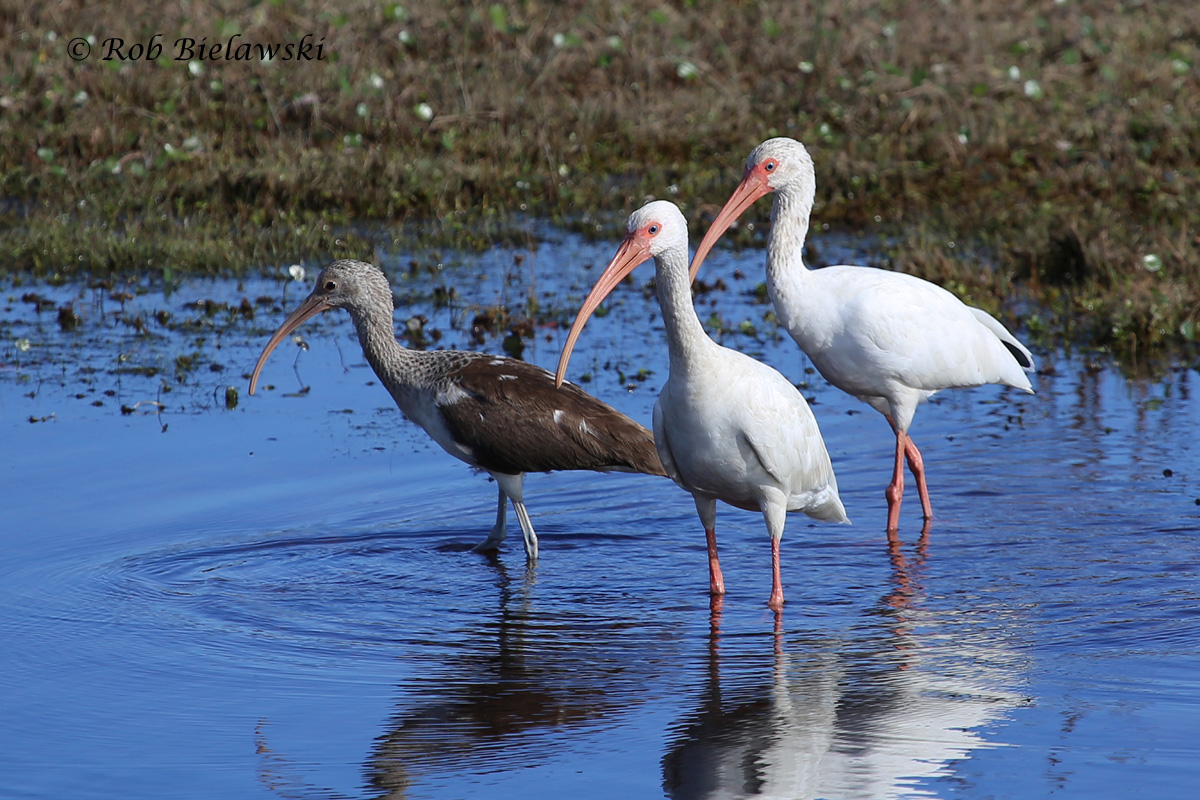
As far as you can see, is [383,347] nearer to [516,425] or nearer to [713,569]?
[516,425]

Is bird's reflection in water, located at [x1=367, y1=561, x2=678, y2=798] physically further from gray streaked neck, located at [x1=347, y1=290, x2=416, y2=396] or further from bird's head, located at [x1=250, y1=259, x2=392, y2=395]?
bird's head, located at [x1=250, y1=259, x2=392, y2=395]

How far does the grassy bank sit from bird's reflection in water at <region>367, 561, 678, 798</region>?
4.85 meters

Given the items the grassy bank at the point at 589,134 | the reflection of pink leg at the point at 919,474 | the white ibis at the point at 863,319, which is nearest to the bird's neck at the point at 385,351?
the white ibis at the point at 863,319

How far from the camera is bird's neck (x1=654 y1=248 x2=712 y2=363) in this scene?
213 inches

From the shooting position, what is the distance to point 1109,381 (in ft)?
28.9

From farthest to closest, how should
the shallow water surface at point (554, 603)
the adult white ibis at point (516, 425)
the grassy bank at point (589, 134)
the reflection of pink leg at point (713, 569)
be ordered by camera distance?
the grassy bank at point (589, 134) → the adult white ibis at point (516, 425) → the reflection of pink leg at point (713, 569) → the shallow water surface at point (554, 603)

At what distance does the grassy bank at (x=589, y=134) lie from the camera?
421 inches

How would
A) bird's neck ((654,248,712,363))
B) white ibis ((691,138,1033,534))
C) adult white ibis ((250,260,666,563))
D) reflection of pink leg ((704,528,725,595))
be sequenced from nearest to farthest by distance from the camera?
bird's neck ((654,248,712,363))
reflection of pink leg ((704,528,725,595))
adult white ibis ((250,260,666,563))
white ibis ((691,138,1033,534))

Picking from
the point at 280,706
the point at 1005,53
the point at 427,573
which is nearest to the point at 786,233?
the point at 427,573

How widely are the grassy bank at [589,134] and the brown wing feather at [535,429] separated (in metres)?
3.89

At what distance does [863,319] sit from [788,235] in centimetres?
51

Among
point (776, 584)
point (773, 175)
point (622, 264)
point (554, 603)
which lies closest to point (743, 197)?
point (773, 175)

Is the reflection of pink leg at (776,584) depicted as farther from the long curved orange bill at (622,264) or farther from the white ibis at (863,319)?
the white ibis at (863,319)

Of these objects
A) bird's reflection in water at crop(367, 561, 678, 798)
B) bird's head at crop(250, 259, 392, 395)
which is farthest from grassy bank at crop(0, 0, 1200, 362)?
bird's reflection in water at crop(367, 561, 678, 798)
